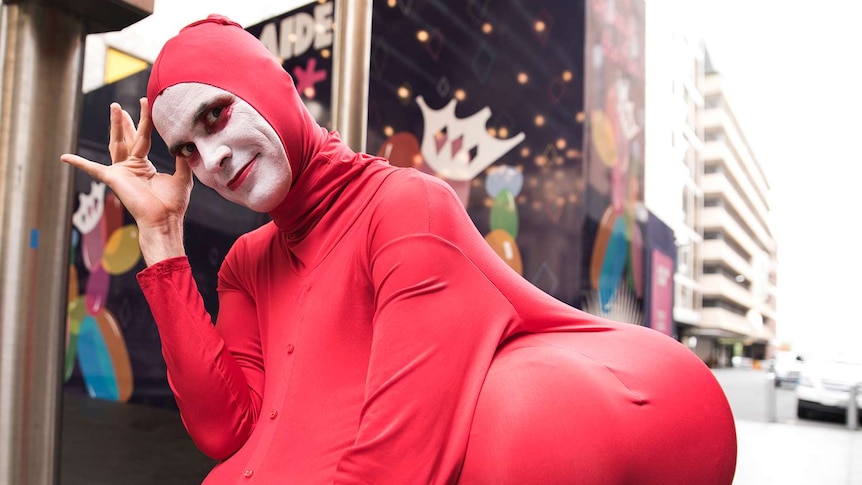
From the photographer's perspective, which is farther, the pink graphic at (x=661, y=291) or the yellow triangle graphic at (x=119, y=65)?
the pink graphic at (x=661, y=291)

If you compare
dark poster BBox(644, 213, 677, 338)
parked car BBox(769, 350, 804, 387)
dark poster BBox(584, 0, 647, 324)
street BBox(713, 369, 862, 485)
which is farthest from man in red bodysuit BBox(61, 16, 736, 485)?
parked car BBox(769, 350, 804, 387)

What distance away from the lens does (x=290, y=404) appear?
1.07 m

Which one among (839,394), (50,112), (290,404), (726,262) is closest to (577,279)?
(50,112)

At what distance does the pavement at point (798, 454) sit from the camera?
179 inches

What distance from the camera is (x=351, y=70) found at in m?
2.65

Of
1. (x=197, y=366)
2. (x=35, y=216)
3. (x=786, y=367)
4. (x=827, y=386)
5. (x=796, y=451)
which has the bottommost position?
(x=786, y=367)

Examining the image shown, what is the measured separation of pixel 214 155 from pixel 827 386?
938cm

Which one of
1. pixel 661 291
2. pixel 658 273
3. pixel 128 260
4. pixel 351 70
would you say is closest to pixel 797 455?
pixel 661 291

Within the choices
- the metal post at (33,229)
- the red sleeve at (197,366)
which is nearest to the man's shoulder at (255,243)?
the red sleeve at (197,366)

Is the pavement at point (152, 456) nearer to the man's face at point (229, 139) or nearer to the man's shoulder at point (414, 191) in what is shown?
the man's face at point (229, 139)

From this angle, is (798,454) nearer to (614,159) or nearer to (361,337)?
(614,159)

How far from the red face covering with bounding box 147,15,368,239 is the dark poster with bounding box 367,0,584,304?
214 centimetres

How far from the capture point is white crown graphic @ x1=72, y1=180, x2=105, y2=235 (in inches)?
158

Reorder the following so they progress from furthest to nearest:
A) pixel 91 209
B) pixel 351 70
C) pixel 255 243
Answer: pixel 91 209, pixel 351 70, pixel 255 243
